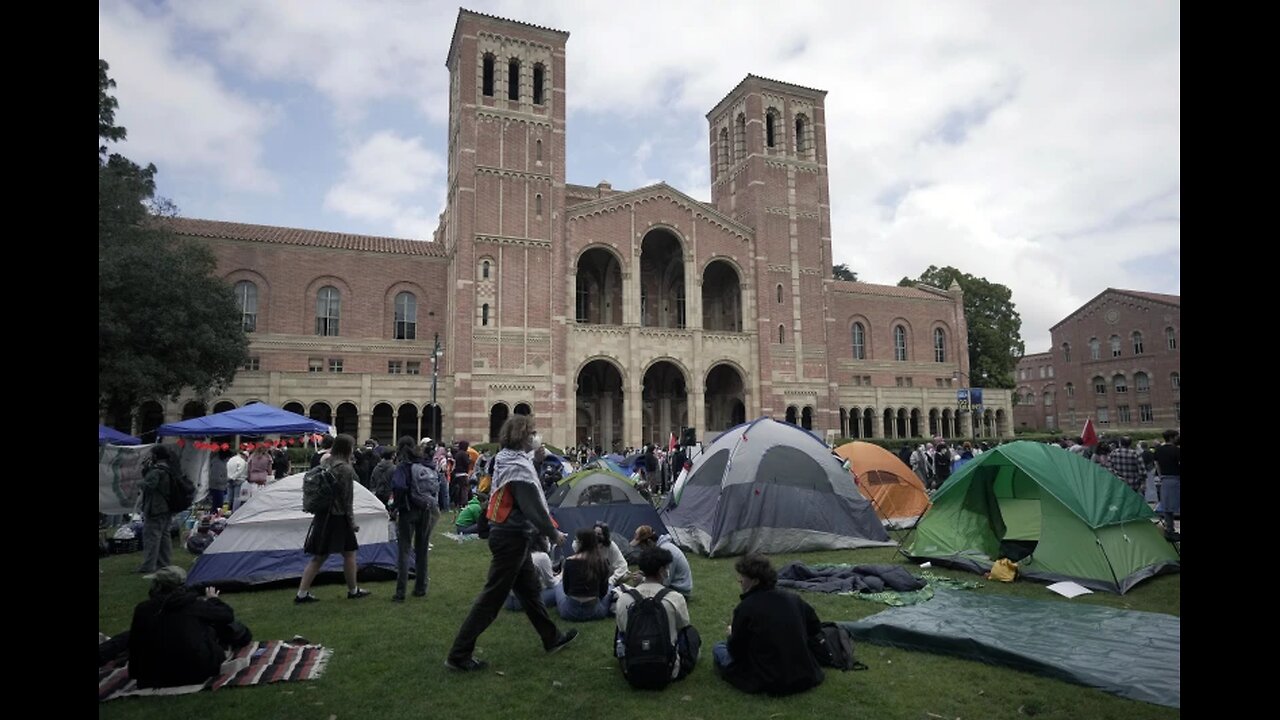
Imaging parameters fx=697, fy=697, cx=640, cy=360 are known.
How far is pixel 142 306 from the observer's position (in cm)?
2300

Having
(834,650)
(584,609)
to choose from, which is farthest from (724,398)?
(834,650)

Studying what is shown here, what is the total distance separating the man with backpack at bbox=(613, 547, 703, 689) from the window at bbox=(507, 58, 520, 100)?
1292 inches

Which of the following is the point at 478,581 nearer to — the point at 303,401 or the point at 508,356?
the point at 508,356

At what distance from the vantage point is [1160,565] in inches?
341

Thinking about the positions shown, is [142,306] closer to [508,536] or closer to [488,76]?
[488,76]

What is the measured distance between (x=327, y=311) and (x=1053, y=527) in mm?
32366

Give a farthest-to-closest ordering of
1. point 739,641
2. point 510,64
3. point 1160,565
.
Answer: point 510,64 < point 1160,565 < point 739,641

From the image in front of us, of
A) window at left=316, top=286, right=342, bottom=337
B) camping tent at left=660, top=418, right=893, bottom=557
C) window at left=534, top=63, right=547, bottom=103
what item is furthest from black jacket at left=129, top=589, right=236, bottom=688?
Result: window at left=534, top=63, right=547, bottom=103

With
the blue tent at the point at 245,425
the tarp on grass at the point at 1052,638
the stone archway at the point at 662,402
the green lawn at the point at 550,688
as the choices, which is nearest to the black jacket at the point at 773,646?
the green lawn at the point at 550,688

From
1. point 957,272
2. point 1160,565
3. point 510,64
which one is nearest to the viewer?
point 1160,565

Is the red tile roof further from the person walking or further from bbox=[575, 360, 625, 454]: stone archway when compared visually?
the person walking
